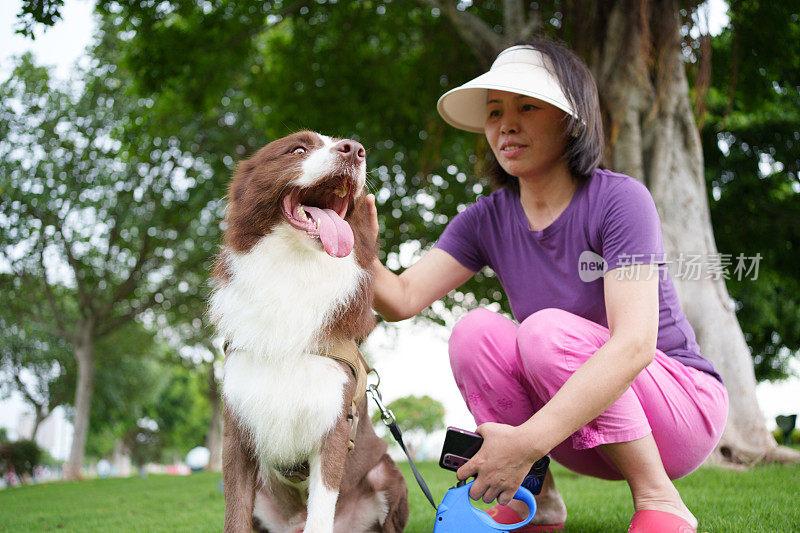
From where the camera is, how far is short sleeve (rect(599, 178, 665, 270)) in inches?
93.2

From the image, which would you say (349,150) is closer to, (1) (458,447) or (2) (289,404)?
(2) (289,404)

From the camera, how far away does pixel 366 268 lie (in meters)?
2.66

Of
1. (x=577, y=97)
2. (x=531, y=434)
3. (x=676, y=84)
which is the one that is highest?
(x=676, y=84)

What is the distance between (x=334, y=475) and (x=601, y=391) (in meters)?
1.03

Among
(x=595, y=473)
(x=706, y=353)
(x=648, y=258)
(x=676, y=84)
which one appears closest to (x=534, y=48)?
(x=648, y=258)

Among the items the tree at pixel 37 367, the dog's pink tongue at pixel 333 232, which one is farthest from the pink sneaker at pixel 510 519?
the tree at pixel 37 367

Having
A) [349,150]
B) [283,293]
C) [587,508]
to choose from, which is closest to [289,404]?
[283,293]

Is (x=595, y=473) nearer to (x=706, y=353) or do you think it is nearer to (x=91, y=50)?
(x=706, y=353)

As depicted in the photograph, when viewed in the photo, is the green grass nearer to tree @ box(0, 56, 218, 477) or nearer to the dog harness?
the dog harness

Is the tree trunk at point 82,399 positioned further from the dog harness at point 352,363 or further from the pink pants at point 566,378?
the pink pants at point 566,378

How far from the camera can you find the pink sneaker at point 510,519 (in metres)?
2.74

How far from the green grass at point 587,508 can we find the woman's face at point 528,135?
1.75 metres

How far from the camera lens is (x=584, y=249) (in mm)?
2658

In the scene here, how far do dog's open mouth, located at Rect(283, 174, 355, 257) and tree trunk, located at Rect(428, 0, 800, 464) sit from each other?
467 centimetres
